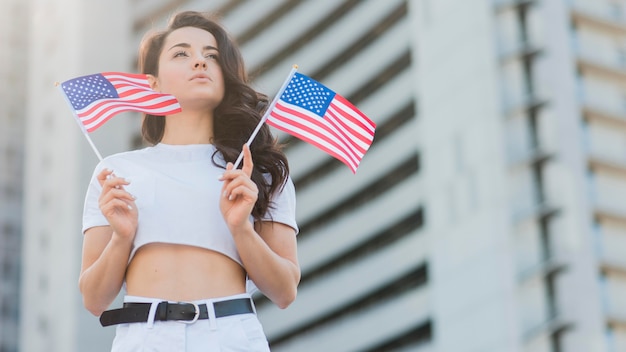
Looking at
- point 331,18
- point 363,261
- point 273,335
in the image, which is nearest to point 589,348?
point 363,261

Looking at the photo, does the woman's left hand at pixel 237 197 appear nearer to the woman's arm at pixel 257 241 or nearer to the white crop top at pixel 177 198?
the woman's arm at pixel 257 241

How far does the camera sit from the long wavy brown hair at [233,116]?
4.15 m

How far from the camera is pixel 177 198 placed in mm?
3916

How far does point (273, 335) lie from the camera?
196 ft

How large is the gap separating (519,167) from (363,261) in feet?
37.5

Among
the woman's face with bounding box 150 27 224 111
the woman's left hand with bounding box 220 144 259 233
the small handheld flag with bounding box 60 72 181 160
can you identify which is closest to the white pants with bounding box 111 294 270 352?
the woman's left hand with bounding box 220 144 259 233

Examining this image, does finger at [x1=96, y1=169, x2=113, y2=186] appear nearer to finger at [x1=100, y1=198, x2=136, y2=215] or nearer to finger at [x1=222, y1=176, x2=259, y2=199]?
finger at [x1=100, y1=198, x2=136, y2=215]

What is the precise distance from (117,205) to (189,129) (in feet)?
1.92

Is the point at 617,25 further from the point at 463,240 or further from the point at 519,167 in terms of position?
the point at 463,240

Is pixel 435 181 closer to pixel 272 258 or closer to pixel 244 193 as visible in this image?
pixel 272 258

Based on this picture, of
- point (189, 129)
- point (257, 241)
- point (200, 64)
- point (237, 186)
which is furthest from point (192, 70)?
point (257, 241)

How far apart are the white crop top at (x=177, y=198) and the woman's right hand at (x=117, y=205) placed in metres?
0.09

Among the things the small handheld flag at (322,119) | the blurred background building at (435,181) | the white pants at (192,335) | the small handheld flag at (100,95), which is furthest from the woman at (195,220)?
the blurred background building at (435,181)

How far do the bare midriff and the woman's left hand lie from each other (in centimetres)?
16
